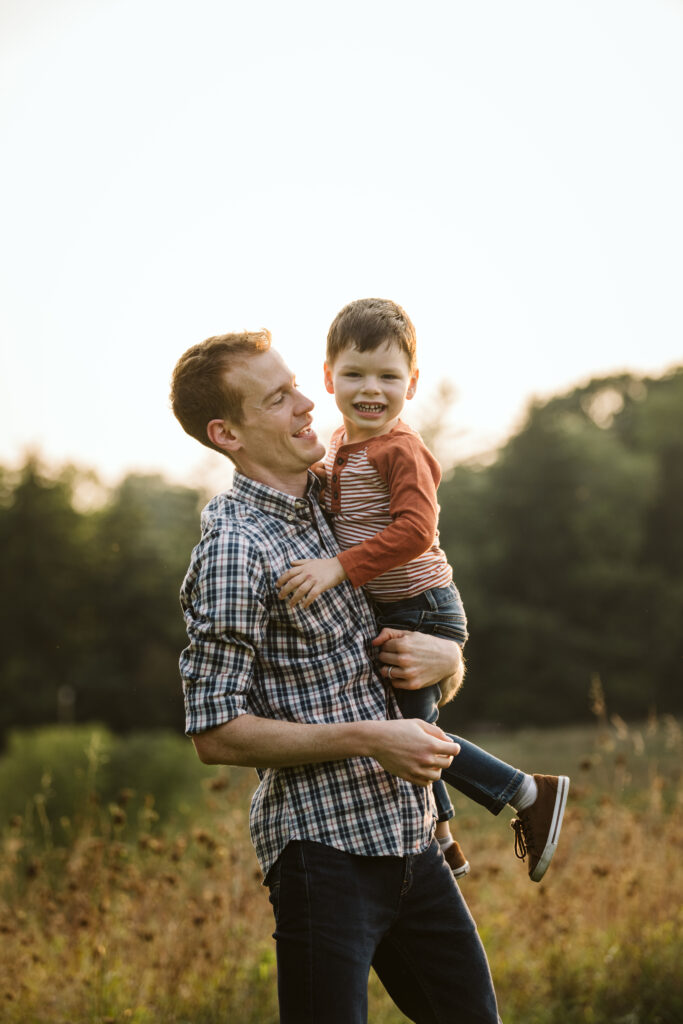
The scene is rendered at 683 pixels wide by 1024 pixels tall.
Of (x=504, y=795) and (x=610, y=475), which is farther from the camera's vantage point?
(x=610, y=475)

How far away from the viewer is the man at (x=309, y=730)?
85.3 inches

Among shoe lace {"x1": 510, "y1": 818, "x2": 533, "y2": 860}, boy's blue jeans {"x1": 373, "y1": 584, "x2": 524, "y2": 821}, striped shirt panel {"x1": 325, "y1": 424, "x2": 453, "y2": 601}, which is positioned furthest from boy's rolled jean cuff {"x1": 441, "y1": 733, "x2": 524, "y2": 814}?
striped shirt panel {"x1": 325, "y1": 424, "x2": 453, "y2": 601}

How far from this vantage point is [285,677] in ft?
7.61

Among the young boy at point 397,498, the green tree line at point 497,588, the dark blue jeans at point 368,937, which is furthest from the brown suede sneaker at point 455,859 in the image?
the green tree line at point 497,588

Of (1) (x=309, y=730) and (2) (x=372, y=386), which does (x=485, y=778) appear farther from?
(2) (x=372, y=386)

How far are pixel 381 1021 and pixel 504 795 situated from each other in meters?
2.11

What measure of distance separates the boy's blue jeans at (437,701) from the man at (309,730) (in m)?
0.07

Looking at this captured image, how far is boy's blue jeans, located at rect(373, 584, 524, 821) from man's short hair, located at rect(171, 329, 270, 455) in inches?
25.5

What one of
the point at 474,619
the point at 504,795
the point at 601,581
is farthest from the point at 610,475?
the point at 504,795

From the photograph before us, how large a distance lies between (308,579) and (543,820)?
1.11m

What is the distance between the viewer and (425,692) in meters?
2.56

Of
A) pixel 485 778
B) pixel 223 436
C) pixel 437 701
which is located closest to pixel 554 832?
pixel 485 778

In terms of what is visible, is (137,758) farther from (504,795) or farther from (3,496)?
(3,496)

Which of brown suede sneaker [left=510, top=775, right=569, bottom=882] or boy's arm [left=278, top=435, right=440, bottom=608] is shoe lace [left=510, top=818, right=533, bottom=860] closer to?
brown suede sneaker [left=510, top=775, right=569, bottom=882]
